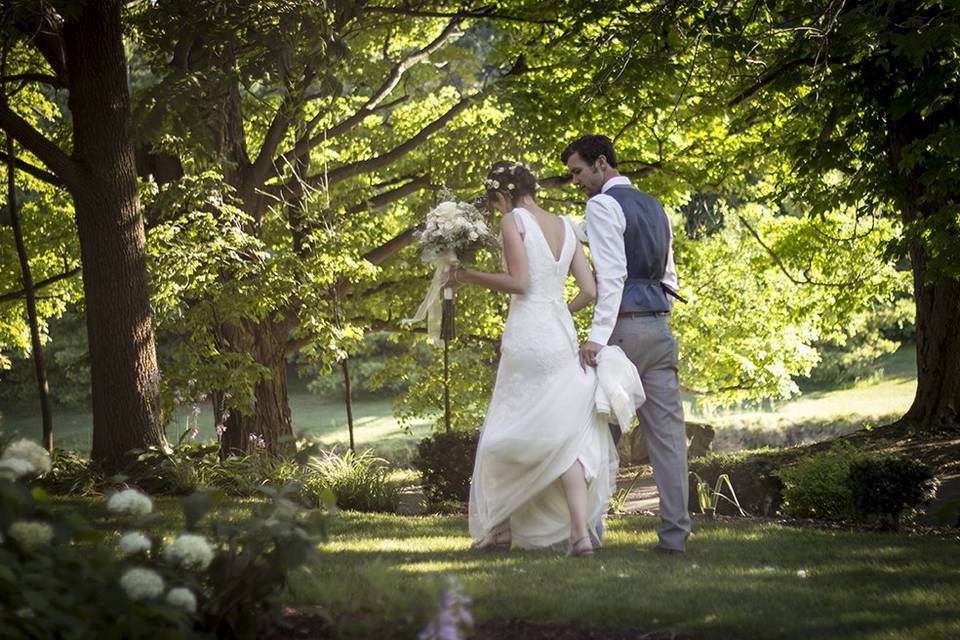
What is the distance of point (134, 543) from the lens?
3.67 meters

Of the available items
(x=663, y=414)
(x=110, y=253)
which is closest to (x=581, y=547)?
(x=663, y=414)

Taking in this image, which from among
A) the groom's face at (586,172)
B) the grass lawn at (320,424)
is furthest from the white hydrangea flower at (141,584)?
the grass lawn at (320,424)

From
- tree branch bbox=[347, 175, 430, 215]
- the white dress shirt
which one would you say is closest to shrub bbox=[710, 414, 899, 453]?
tree branch bbox=[347, 175, 430, 215]

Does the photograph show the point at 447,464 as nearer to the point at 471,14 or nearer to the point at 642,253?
the point at 642,253

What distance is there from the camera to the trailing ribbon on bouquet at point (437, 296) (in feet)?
24.3

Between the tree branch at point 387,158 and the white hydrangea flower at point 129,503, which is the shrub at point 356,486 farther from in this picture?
the white hydrangea flower at point 129,503

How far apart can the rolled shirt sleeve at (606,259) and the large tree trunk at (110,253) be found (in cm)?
623

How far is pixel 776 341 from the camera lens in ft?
84.6

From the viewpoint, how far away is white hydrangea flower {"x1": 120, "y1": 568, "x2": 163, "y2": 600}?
342 centimetres

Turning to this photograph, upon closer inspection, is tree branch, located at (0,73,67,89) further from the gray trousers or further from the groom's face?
the gray trousers

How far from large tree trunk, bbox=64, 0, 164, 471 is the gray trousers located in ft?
20.3

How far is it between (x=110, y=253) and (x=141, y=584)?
8.35 m

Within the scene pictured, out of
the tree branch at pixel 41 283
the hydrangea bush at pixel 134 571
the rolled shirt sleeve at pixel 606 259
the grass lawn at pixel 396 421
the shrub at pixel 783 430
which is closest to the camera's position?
the hydrangea bush at pixel 134 571

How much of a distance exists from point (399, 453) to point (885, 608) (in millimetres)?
28498
